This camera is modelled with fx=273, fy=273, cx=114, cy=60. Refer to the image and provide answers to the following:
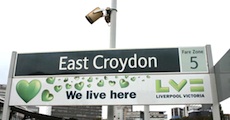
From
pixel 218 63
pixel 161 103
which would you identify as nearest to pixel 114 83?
pixel 161 103

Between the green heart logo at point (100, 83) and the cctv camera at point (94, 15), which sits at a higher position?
the cctv camera at point (94, 15)

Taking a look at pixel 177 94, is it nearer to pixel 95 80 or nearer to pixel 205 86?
pixel 205 86

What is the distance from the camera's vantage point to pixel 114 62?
4375 millimetres

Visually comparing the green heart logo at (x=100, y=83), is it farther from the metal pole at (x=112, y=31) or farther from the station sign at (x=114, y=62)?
the metal pole at (x=112, y=31)

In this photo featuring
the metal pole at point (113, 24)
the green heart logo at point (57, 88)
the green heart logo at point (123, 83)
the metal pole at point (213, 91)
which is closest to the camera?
the metal pole at point (213, 91)

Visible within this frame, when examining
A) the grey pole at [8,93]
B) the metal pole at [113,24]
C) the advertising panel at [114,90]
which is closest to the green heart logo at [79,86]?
the advertising panel at [114,90]

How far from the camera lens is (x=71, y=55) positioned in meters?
4.52

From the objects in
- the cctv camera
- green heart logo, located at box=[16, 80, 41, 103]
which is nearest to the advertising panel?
green heart logo, located at box=[16, 80, 41, 103]

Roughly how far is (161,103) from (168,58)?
28.2 inches

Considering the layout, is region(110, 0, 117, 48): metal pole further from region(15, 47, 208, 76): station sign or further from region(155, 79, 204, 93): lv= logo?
region(155, 79, 204, 93): lv= logo

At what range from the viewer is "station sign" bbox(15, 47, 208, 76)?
4250 millimetres

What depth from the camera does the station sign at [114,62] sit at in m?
4.25

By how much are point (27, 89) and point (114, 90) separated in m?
1.42

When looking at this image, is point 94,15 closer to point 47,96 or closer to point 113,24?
point 113,24
